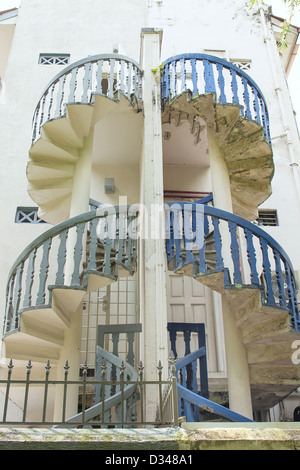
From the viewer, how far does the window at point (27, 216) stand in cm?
784

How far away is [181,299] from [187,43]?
586 cm

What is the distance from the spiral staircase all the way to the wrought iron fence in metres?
0.14

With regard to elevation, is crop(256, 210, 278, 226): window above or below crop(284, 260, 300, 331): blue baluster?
above

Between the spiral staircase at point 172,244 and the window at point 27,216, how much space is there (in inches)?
22.8

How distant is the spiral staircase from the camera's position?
17.4 ft

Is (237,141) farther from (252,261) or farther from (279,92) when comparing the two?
(279,92)

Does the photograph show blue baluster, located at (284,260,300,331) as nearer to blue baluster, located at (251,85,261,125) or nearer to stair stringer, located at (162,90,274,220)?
stair stringer, located at (162,90,274,220)

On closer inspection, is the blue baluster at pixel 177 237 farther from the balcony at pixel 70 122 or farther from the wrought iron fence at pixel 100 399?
the balcony at pixel 70 122

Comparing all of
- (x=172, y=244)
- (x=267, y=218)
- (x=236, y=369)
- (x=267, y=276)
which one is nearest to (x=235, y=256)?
(x=267, y=276)

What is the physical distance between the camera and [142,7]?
10.3 meters

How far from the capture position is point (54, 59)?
9500 mm

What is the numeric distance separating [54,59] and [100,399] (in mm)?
7365

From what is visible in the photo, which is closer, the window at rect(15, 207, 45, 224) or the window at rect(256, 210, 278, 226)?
the window at rect(15, 207, 45, 224)

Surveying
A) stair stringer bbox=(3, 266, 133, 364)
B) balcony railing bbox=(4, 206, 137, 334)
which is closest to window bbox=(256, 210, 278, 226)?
balcony railing bbox=(4, 206, 137, 334)
